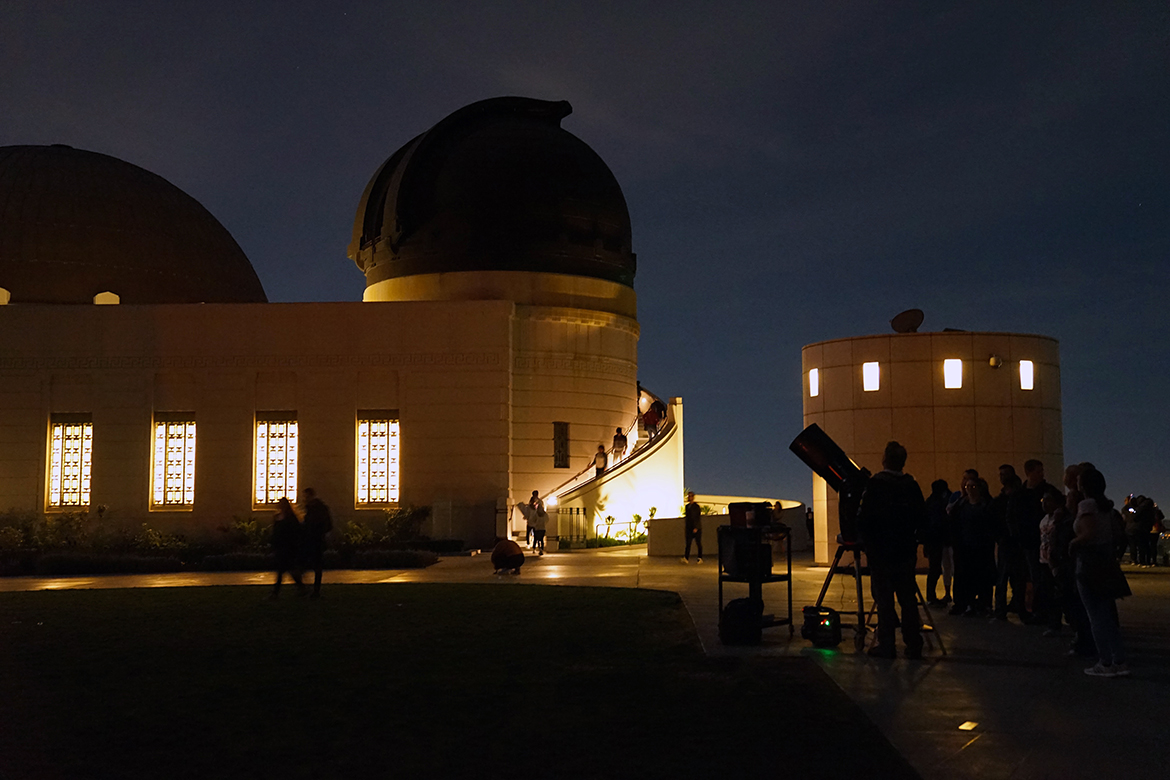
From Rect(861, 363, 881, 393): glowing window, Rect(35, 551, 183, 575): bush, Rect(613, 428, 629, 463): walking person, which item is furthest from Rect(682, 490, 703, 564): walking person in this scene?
Rect(35, 551, 183, 575): bush

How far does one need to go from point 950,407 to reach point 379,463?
59.8 feet

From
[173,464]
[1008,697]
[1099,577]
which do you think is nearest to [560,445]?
[173,464]

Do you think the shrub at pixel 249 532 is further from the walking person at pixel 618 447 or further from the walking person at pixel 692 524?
the walking person at pixel 692 524

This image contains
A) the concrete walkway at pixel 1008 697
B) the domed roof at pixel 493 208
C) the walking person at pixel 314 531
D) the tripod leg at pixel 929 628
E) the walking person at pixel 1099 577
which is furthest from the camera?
the domed roof at pixel 493 208

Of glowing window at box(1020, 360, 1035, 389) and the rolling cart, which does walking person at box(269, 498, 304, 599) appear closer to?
the rolling cart

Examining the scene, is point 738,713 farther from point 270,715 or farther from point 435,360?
point 435,360

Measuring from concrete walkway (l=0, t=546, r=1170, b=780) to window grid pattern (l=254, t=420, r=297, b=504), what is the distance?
20188 millimetres

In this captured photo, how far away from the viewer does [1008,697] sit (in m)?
8.27

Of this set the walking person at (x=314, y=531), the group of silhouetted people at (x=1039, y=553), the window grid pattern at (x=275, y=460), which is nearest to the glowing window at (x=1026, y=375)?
the group of silhouetted people at (x=1039, y=553)

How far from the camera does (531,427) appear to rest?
117ft

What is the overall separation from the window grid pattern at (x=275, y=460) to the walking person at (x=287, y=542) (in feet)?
52.7

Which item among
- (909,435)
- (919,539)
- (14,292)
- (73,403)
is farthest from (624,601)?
(14,292)

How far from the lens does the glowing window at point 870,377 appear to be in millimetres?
20953

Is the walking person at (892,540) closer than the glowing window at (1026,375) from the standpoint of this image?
Yes
